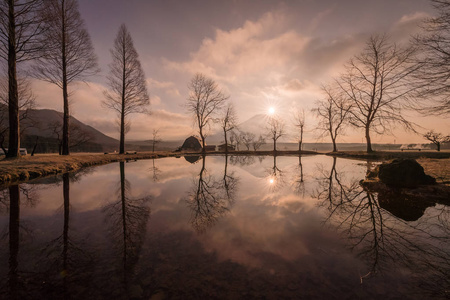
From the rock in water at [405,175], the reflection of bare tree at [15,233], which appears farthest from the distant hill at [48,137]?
the rock in water at [405,175]

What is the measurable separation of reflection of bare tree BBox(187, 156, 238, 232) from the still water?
0.15ft

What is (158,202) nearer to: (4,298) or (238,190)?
(238,190)

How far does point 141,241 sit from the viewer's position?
2.79m

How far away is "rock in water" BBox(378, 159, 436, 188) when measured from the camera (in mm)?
5789

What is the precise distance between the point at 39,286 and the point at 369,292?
3331 millimetres

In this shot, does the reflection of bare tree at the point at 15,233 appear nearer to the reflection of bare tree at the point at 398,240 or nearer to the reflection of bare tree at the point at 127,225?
the reflection of bare tree at the point at 127,225

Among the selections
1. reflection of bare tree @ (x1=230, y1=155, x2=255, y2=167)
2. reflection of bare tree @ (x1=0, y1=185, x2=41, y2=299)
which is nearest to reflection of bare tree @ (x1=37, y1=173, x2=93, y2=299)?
reflection of bare tree @ (x1=0, y1=185, x2=41, y2=299)

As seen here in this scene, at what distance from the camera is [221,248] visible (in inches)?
105

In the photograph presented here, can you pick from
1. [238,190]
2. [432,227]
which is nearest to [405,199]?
[432,227]

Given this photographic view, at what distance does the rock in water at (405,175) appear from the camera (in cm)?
579

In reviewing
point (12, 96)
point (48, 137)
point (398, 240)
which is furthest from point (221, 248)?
point (48, 137)

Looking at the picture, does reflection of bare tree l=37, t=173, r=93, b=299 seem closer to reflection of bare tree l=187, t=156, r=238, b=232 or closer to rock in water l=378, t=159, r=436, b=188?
reflection of bare tree l=187, t=156, r=238, b=232

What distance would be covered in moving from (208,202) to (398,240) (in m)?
3.82

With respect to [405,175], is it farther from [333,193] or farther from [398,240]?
[398,240]
